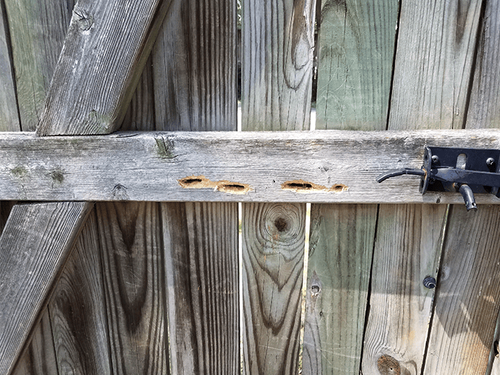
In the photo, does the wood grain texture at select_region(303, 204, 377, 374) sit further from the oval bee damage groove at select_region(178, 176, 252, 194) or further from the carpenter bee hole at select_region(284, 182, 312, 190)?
the oval bee damage groove at select_region(178, 176, 252, 194)

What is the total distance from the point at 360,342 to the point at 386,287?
0.21m

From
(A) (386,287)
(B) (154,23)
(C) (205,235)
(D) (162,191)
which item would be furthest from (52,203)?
(A) (386,287)

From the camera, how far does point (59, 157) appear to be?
3.13 feet

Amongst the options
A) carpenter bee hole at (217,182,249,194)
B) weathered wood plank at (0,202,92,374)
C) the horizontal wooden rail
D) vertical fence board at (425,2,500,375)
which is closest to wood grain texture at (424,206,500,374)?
vertical fence board at (425,2,500,375)

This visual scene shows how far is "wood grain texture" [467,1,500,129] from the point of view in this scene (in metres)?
0.91

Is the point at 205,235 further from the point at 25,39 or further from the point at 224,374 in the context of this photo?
the point at 25,39

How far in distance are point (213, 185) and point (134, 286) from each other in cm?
46

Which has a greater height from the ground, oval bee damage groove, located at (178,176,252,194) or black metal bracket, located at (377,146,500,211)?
black metal bracket, located at (377,146,500,211)

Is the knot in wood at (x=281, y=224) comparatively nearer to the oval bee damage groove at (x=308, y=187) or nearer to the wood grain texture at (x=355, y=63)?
the oval bee damage groove at (x=308, y=187)

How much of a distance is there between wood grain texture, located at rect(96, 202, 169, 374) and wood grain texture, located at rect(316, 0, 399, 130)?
23.1 inches

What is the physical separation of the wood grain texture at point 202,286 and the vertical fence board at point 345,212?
243 mm

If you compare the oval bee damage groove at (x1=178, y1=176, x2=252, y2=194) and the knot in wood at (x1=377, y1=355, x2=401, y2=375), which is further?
the knot in wood at (x1=377, y1=355, x2=401, y2=375)

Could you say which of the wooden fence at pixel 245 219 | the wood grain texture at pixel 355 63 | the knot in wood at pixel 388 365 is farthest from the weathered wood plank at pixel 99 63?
the knot in wood at pixel 388 365

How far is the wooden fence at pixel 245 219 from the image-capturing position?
3.04 ft
